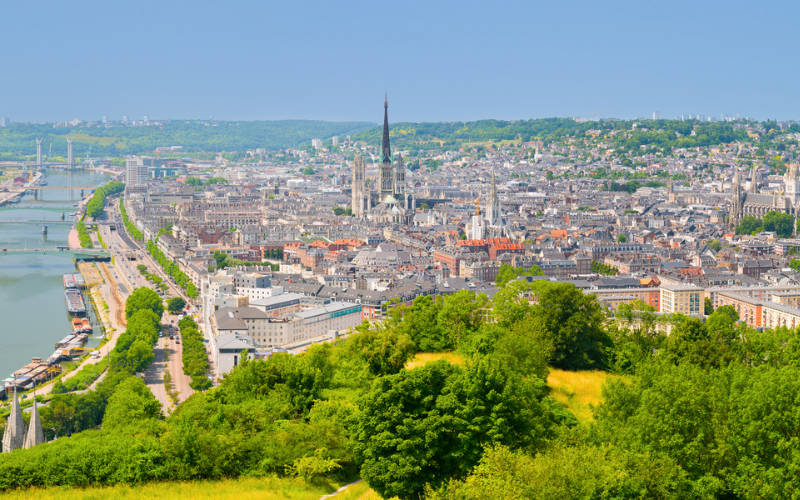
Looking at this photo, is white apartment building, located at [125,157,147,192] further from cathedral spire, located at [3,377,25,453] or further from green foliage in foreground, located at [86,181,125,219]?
cathedral spire, located at [3,377,25,453]

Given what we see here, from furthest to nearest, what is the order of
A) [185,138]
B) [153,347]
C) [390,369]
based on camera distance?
[185,138] → [153,347] → [390,369]

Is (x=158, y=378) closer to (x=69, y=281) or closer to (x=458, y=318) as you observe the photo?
(x=458, y=318)

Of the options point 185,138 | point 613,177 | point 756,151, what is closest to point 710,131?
point 756,151

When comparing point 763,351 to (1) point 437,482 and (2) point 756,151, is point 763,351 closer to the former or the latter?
(1) point 437,482

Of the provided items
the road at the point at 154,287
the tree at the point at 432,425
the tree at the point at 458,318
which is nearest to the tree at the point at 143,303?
the road at the point at 154,287

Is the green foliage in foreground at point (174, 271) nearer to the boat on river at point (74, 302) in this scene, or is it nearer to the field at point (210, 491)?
the boat on river at point (74, 302)

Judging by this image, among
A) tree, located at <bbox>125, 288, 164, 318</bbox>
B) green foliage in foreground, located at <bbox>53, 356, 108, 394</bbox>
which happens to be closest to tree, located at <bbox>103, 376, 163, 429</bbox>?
green foliage in foreground, located at <bbox>53, 356, 108, 394</bbox>
